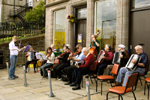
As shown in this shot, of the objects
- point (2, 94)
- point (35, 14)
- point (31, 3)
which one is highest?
point (31, 3)

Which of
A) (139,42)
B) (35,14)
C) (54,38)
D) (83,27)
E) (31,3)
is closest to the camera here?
(139,42)

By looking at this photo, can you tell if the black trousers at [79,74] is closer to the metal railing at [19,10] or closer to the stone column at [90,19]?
the stone column at [90,19]

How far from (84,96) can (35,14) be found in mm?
16858

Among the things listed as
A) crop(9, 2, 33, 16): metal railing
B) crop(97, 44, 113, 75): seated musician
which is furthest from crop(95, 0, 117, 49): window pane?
crop(9, 2, 33, 16): metal railing

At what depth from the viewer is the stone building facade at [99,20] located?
27.4 ft

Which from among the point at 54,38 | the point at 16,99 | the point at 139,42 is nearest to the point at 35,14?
the point at 54,38

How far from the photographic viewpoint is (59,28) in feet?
42.6

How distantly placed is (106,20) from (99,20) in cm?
51

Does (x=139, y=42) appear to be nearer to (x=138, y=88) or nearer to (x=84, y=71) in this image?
(x=138, y=88)

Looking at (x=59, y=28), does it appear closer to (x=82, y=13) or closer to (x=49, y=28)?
(x=49, y=28)

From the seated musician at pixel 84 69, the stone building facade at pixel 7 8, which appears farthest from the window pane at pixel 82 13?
the stone building facade at pixel 7 8

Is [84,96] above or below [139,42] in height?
below

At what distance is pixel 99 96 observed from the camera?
5.14 meters

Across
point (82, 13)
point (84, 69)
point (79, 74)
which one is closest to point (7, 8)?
point (82, 13)
